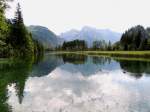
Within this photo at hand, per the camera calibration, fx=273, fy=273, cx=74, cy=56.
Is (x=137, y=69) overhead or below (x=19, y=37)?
below

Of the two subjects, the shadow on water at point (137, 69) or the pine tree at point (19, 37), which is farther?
the pine tree at point (19, 37)

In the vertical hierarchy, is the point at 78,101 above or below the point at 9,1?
below

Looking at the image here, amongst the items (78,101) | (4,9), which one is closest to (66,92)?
(78,101)

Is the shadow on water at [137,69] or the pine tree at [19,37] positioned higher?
the pine tree at [19,37]

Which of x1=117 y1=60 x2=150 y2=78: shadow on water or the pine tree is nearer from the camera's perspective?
x1=117 y1=60 x2=150 y2=78: shadow on water

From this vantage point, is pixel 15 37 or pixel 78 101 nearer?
pixel 78 101

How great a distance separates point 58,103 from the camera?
18.4 m

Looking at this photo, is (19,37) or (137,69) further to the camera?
(19,37)

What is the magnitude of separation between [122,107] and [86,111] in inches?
99.5

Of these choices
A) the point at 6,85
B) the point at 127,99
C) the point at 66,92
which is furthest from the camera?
the point at 6,85

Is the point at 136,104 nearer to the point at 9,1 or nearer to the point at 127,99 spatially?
the point at 127,99

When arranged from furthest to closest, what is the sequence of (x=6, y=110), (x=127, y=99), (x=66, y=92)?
(x=66, y=92)
(x=127, y=99)
(x=6, y=110)

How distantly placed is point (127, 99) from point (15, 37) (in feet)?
247

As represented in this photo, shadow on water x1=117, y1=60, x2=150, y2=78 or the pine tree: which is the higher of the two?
the pine tree
